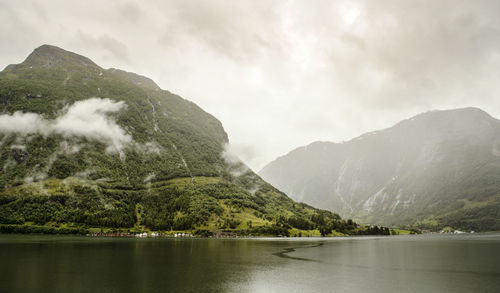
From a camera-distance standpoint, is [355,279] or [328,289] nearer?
[328,289]

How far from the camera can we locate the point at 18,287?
44.2 m

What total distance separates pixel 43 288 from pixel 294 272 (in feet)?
144

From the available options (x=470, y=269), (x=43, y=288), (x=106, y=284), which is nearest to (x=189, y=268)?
(x=106, y=284)

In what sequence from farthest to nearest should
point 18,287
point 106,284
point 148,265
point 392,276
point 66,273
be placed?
1. point 148,265
2. point 392,276
3. point 66,273
4. point 106,284
5. point 18,287

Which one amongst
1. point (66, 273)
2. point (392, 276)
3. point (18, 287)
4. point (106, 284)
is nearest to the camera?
point (18, 287)

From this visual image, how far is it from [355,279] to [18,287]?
5405 cm

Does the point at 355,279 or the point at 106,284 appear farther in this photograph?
the point at 355,279

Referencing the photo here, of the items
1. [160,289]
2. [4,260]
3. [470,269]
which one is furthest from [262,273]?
[4,260]

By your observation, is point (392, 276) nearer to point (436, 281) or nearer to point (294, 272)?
point (436, 281)

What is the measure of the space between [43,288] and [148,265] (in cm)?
2634

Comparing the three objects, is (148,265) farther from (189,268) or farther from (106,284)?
(106,284)

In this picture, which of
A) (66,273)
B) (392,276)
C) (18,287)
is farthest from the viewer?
(392,276)

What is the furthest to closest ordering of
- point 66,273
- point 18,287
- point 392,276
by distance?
point 392,276 → point 66,273 → point 18,287

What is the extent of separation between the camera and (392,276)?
6244 centimetres
